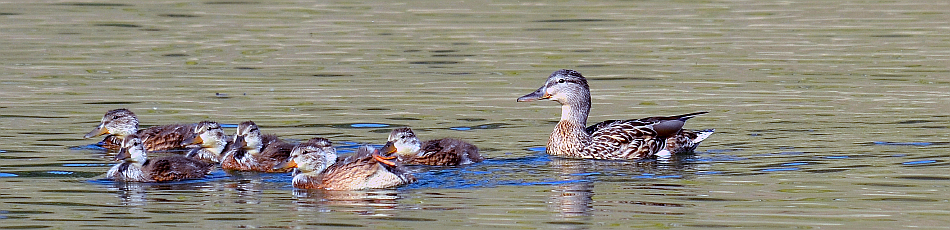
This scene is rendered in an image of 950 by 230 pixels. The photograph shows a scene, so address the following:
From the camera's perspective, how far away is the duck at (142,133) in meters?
12.4

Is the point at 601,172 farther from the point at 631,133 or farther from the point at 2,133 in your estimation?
the point at 2,133

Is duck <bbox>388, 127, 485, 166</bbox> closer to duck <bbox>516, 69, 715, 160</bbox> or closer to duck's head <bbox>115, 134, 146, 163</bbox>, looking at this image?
duck <bbox>516, 69, 715, 160</bbox>

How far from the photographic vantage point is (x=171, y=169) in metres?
10.2

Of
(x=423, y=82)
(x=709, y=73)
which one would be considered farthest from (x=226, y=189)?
(x=709, y=73)

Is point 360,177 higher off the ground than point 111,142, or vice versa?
point 111,142

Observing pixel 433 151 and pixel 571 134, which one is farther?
pixel 571 134

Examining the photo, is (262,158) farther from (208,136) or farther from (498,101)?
(498,101)

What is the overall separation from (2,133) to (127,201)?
3.84 metres

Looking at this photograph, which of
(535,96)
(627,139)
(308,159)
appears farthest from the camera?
(535,96)

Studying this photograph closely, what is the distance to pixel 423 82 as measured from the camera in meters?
16.5

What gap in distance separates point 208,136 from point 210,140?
35mm

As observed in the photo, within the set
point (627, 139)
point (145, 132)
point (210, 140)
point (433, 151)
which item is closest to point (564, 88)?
point (627, 139)

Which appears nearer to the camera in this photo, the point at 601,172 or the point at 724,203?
the point at 724,203

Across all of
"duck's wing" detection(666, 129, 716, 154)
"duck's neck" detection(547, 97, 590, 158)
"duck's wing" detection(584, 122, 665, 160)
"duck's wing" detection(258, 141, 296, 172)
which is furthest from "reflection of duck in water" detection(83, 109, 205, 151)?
"duck's wing" detection(666, 129, 716, 154)
